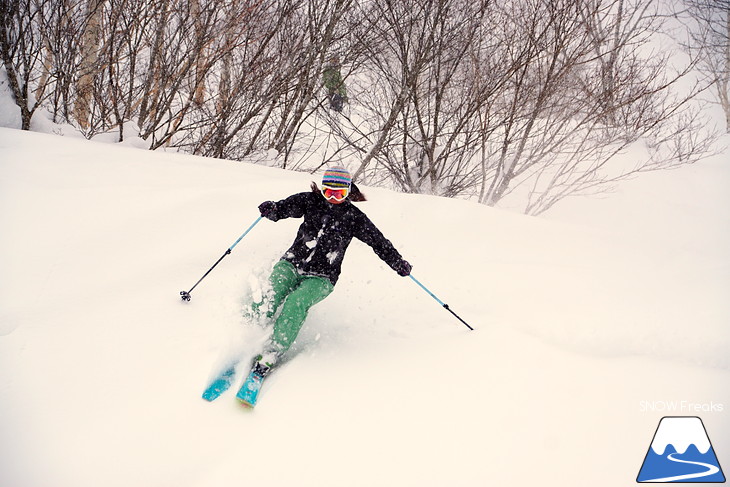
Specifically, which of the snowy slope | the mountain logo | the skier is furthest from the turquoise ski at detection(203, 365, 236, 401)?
the skier

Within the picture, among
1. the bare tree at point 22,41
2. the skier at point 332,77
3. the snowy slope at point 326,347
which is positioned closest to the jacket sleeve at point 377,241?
the snowy slope at point 326,347

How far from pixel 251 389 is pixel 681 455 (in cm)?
212

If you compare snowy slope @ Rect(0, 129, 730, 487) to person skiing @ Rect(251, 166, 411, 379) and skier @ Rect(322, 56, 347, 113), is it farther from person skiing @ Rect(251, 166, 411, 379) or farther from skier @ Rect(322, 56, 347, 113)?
skier @ Rect(322, 56, 347, 113)

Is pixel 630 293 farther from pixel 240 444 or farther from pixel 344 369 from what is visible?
pixel 240 444

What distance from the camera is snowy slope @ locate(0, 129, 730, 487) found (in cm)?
164

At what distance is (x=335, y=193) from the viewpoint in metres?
2.62

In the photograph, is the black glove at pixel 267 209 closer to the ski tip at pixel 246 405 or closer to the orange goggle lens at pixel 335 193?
the orange goggle lens at pixel 335 193

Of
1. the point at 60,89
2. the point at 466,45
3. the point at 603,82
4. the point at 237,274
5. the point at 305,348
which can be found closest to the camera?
the point at 305,348

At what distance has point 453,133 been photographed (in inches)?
256

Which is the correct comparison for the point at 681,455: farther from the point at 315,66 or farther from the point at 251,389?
the point at 315,66

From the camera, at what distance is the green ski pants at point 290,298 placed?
2287 millimetres

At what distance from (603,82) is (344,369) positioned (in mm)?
6657

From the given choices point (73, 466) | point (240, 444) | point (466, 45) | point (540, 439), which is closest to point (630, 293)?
point (540, 439)

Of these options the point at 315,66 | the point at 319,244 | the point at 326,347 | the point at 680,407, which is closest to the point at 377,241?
the point at 319,244
